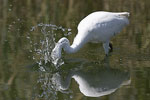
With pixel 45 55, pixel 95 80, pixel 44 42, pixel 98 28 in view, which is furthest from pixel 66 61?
pixel 44 42

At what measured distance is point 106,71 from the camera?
27.2ft

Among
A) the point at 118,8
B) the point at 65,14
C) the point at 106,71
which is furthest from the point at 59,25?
the point at 106,71

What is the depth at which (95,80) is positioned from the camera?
773 cm

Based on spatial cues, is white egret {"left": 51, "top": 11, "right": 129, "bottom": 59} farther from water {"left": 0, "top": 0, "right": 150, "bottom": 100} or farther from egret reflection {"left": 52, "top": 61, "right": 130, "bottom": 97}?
egret reflection {"left": 52, "top": 61, "right": 130, "bottom": 97}

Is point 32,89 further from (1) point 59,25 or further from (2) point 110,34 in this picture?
(1) point 59,25

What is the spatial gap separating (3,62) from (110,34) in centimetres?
236

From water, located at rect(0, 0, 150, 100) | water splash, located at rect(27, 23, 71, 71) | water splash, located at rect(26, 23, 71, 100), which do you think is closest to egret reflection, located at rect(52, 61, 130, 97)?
water, located at rect(0, 0, 150, 100)

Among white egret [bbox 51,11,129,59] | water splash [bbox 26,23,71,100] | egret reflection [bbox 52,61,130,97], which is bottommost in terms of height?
egret reflection [bbox 52,61,130,97]

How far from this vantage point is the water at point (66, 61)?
23.0ft

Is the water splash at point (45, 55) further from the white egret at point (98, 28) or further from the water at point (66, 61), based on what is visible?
the white egret at point (98, 28)

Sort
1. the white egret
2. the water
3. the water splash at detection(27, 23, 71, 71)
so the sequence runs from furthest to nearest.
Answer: the white egret < the water splash at detection(27, 23, 71, 71) < the water

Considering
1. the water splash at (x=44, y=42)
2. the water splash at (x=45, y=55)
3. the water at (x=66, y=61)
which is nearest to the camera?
the water at (x=66, y=61)

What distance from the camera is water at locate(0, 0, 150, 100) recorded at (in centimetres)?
701

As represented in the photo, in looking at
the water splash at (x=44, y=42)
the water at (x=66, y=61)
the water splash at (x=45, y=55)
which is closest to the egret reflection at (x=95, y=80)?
the water at (x=66, y=61)
